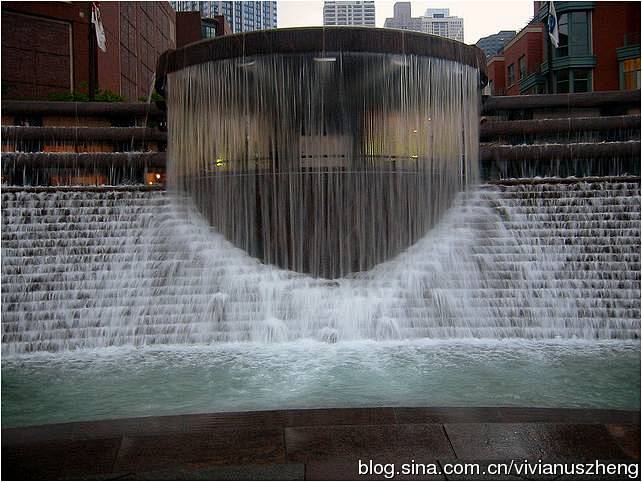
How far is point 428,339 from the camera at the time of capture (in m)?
9.54

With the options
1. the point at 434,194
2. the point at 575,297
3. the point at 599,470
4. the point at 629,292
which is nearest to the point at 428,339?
the point at 575,297

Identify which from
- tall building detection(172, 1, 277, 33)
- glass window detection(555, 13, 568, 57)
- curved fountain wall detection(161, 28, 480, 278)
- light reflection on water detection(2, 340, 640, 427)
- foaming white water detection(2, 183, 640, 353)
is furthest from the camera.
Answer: tall building detection(172, 1, 277, 33)

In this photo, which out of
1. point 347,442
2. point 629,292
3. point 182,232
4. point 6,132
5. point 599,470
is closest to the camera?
point 599,470

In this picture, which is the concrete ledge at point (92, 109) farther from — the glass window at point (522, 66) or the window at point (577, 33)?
the glass window at point (522, 66)

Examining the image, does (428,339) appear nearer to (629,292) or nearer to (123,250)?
(629,292)

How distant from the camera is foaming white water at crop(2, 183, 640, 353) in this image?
9.68 metres

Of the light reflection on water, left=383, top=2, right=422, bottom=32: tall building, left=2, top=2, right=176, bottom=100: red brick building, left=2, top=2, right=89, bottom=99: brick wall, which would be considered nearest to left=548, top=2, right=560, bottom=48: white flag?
the light reflection on water

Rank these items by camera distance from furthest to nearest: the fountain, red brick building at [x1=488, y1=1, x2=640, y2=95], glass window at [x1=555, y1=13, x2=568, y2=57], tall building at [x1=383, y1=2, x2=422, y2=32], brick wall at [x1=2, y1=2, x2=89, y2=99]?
1. tall building at [x1=383, y1=2, x2=422, y2=32]
2. glass window at [x1=555, y1=13, x2=568, y2=57]
3. red brick building at [x1=488, y1=1, x2=640, y2=95]
4. brick wall at [x1=2, y1=2, x2=89, y2=99]
5. the fountain

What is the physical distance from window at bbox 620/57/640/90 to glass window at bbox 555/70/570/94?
3.10 meters

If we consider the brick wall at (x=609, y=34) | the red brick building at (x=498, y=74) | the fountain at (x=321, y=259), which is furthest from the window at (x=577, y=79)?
the fountain at (x=321, y=259)

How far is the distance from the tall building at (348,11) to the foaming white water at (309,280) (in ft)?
380

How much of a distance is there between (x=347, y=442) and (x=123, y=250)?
8.32 metres

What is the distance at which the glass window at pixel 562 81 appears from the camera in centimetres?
3756

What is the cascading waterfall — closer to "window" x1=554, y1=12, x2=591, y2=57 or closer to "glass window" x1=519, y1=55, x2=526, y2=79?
"window" x1=554, y1=12, x2=591, y2=57
